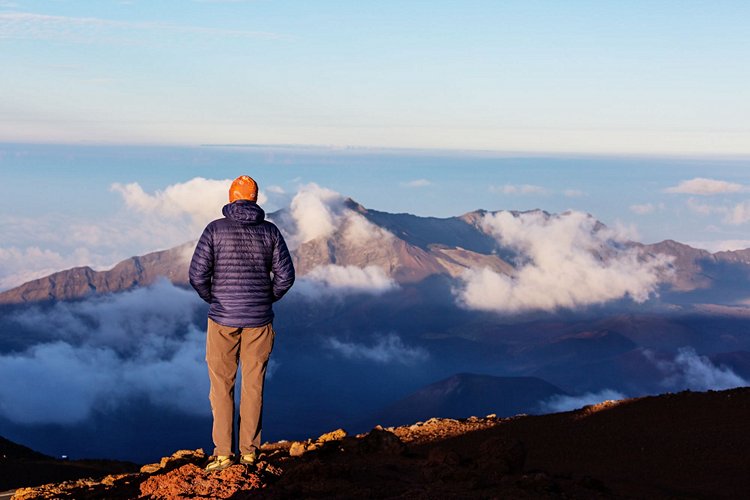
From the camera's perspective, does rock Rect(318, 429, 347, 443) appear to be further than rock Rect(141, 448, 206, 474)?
Yes

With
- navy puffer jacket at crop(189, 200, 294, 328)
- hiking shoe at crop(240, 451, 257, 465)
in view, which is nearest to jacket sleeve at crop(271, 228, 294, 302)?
navy puffer jacket at crop(189, 200, 294, 328)

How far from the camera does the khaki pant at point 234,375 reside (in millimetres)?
10805

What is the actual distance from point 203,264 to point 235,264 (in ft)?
1.19

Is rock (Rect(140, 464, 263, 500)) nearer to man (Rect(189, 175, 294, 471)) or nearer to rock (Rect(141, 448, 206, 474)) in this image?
man (Rect(189, 175, 294, 471))

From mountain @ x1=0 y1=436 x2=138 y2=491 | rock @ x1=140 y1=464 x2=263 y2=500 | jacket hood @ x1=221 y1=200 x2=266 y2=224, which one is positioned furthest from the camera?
mountain @ x1=0 y1=436 x2=138 y2=491

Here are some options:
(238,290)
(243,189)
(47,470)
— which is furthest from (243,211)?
(47,470)

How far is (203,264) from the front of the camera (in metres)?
10.6

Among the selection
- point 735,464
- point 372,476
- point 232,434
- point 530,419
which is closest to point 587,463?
point 735,464

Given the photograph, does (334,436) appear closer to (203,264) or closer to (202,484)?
(202,484)

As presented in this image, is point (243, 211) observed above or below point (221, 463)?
above

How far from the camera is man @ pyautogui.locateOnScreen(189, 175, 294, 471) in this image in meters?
10.6

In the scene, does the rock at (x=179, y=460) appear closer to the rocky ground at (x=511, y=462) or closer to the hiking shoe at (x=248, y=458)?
the rocky ground at (x=511, y=462)

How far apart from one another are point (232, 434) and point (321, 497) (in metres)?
1.97

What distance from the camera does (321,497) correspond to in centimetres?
963
